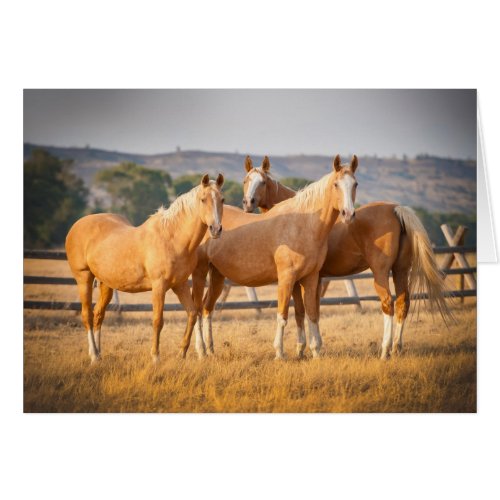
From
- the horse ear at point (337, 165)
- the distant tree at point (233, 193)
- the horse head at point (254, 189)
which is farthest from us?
the distant tree at point (233, 193)

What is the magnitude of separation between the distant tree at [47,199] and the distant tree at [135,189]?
3704 millimetres

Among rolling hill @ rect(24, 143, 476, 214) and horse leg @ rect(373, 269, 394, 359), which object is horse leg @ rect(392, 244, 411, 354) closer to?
horse leg @ rect(373, 269, 394, 359)

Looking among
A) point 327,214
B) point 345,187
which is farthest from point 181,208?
point 345,187

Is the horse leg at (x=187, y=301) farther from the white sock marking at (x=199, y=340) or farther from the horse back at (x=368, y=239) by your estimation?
the horse back at (x=368, y=239)

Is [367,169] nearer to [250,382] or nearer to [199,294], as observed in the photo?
[199,294]

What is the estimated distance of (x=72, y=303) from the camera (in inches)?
382

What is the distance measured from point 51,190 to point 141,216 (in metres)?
6.72

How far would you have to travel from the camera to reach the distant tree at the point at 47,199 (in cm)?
762

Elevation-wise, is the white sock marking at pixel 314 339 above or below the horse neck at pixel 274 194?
below

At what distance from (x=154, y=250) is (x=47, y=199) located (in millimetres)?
3697

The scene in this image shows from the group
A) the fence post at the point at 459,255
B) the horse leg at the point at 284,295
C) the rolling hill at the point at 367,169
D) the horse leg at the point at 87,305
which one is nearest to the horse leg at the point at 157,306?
the horse leg at the point at 87,305

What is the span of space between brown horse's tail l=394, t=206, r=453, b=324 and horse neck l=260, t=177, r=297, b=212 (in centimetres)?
143

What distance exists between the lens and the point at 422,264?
7285 millimetres
